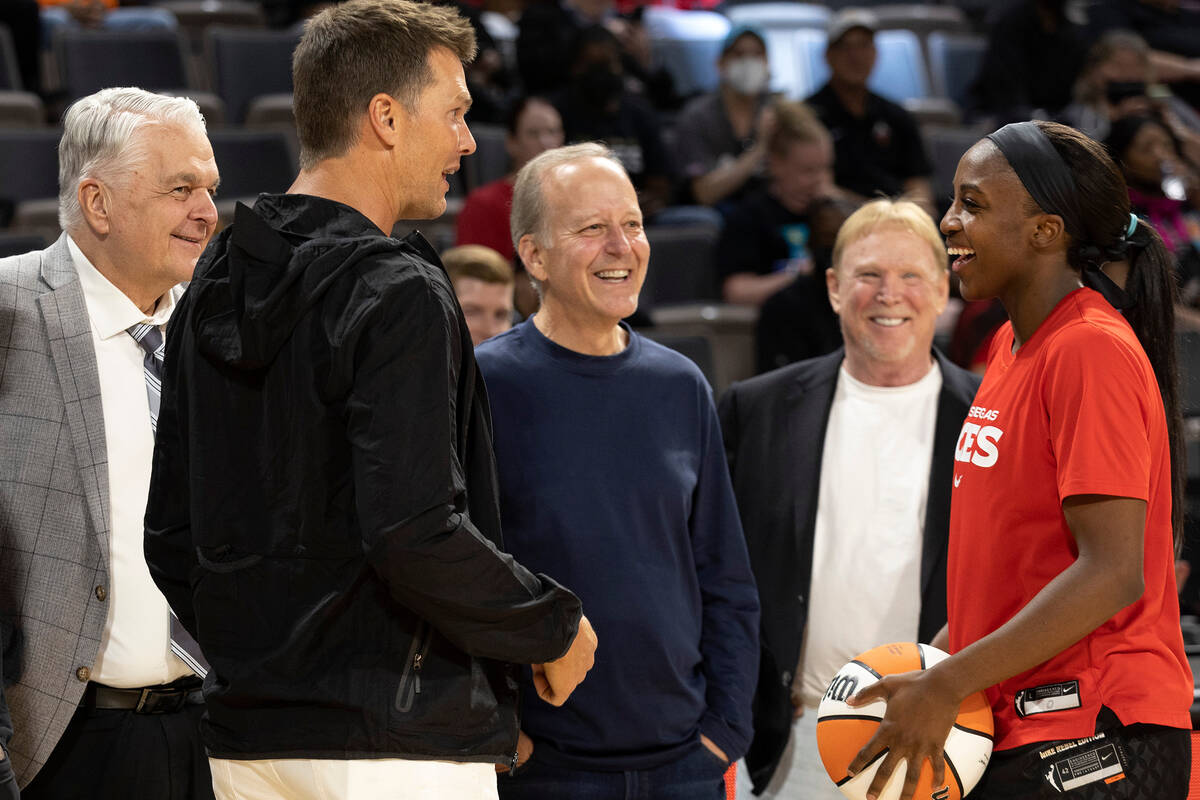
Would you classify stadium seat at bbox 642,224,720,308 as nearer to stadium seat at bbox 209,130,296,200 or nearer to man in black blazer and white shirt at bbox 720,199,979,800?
stadium seat at bbox 209,130,296,200

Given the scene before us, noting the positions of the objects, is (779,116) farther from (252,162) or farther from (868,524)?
(868,524)

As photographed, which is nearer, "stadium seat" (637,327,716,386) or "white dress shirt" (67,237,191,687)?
"white dress shirt" (67,237,191,687)

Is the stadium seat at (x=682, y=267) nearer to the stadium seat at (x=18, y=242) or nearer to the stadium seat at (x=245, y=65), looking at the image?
the stadium seat at (x=245, y=65)

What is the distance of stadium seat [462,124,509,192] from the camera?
655 cm

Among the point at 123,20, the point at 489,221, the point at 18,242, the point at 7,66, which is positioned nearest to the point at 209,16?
the point at 123,20

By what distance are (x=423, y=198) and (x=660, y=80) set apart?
6382 mm

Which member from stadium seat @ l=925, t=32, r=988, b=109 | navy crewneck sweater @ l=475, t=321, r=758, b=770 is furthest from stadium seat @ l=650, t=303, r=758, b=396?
stadium seat @ l=925, t=32, r=988, b=109

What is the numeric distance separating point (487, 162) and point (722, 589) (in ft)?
14.8

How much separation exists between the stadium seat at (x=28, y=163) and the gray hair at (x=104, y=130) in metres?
3.36

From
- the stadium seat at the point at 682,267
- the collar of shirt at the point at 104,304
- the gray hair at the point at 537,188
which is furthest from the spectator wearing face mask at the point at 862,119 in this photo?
the collar of shirt at the point at 104,304

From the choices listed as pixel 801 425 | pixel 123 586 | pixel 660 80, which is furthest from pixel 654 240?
pixel 123 586

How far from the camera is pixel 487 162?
6570mm

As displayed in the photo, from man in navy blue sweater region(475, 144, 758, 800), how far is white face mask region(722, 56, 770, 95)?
4797 millimetres

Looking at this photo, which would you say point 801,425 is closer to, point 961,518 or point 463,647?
point 961,518
